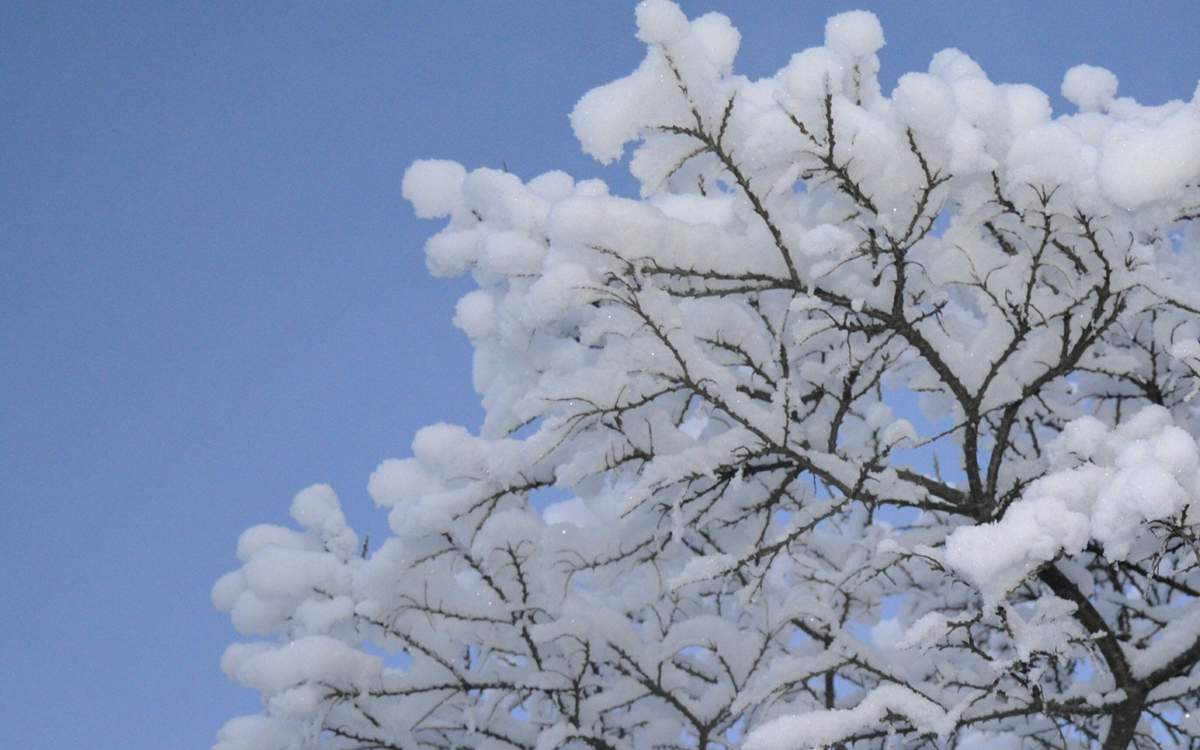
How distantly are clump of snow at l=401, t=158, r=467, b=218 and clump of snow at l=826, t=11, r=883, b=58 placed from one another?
7.57 feet

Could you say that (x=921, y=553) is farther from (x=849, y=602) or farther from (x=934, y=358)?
(x=849, y=602)

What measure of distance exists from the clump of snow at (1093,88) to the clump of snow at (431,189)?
300 cm

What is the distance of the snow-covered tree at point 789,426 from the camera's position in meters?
2.74

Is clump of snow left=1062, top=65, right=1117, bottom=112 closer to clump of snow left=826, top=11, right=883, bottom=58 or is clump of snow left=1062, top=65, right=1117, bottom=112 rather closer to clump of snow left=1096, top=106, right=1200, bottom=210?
clump of snow left=826, top=11, right=883, bottom=58

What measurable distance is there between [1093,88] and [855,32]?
7.08ft

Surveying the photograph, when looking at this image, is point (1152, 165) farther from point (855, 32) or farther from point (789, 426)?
point (789, 426)

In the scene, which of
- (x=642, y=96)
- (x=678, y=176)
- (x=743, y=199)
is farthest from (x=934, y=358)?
(x=678, y=176)

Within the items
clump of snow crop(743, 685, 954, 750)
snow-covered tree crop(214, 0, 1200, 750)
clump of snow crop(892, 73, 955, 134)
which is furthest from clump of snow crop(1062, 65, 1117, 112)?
clump of snow crop(743, 685, 954, 750)

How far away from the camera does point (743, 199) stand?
10.2 feet

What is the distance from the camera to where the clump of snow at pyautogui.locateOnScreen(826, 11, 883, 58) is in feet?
10.3

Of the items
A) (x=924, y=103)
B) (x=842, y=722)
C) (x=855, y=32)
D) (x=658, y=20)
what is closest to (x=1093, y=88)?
(x=855, y=32)

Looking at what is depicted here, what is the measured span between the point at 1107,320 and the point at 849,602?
250cm

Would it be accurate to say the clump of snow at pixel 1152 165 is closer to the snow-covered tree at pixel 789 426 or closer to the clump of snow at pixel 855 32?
the snow-covered tree at pixel 789 426

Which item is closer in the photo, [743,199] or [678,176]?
[743,199]
